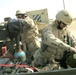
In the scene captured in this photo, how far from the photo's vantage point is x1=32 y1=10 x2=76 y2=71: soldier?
5.04 metres

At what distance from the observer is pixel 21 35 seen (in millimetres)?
9023

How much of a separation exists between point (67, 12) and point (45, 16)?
8.59 metres

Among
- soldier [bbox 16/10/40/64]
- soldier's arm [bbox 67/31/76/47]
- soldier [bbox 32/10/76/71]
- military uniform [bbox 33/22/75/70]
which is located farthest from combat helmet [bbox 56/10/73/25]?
soldier [bbox 16/10/40/64]

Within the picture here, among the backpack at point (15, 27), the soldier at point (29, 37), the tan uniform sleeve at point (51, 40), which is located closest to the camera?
the tan uniform sleeve at point (51, 40)

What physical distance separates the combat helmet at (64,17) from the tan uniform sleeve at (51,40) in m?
0.28

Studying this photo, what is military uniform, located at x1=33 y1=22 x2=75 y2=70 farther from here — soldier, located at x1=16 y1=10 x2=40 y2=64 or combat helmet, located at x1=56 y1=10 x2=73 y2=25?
soldier, located at x1=16 y1=10 x2=40 y2=64

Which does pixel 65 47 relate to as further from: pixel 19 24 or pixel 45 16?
pixel 45 16

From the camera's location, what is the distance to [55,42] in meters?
5.01

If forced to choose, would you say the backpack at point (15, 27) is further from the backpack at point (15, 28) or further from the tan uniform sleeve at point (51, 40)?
the tan uniform sleeve at point (51, 40)

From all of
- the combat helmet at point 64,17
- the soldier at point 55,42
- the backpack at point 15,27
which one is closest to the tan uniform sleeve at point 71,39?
the soldier at point 55,42

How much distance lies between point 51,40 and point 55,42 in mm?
94

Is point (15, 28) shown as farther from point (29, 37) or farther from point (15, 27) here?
point (29, 37)

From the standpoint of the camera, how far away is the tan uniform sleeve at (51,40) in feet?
16.2

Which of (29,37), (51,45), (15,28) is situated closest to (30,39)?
(29,37)
